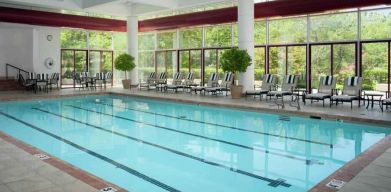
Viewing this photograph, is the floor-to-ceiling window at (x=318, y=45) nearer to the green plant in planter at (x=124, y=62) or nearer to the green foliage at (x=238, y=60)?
the green foliage at (x=238, y=60)

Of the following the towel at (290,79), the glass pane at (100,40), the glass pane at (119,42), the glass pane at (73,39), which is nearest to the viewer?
the towel at (290,79)

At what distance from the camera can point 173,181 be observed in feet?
14.9

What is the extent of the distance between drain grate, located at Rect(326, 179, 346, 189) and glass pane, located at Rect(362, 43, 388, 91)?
893cm

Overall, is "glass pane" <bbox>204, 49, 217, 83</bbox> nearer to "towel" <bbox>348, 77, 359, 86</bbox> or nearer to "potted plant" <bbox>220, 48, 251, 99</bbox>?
"potted plant" <bbox>220, 48, 251, 99</bbox>

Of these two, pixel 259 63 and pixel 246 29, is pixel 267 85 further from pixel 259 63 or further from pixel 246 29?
pixel 259 63

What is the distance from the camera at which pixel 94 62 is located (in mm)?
19656

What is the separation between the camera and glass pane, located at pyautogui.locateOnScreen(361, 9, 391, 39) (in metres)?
11.4

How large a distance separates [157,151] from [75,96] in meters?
9.50

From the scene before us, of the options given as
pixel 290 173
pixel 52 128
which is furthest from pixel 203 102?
pixel 290 173

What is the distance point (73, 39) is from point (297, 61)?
11.4m

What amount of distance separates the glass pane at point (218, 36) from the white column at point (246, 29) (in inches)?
127

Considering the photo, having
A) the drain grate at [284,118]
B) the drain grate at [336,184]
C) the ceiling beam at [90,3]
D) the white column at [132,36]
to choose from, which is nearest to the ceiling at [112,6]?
the ceiling beam at [90,3]

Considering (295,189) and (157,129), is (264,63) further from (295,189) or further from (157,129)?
(295,189)

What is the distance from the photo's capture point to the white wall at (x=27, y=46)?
16.4 metres
